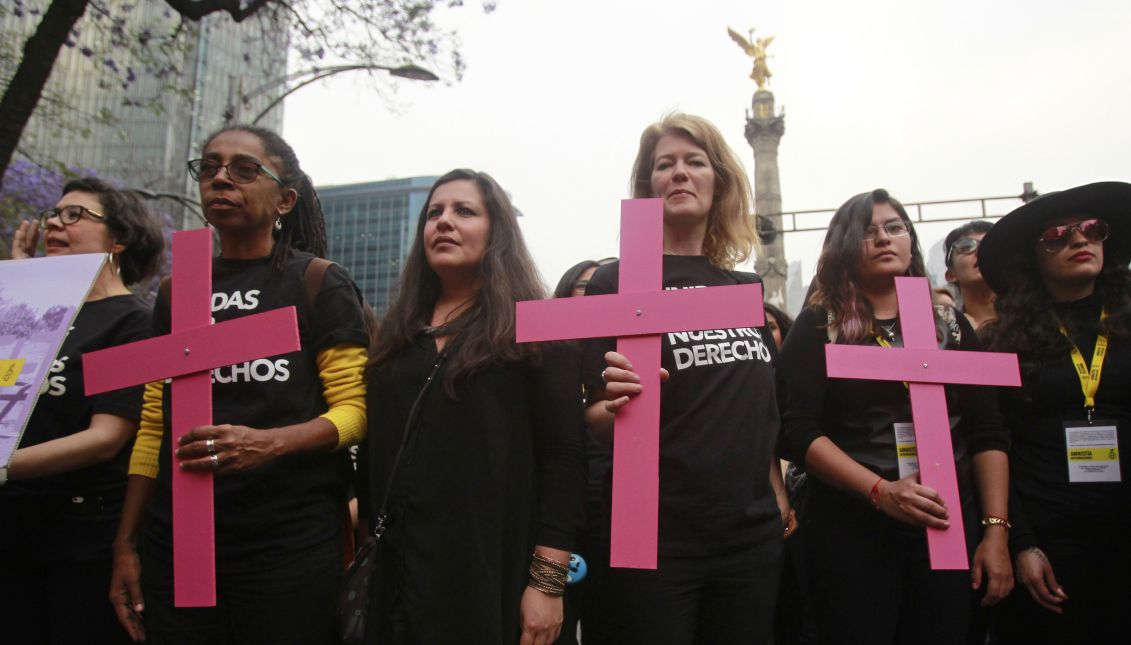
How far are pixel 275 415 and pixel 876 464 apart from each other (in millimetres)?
1867

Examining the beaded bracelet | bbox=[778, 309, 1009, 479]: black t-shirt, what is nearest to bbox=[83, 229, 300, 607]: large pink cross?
the beaded bracelet

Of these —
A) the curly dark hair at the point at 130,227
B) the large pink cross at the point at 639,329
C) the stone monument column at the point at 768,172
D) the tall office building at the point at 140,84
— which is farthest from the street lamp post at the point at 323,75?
the stone monument column at the point at 768,172

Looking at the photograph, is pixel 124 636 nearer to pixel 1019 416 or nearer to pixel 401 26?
pixel 1019 416

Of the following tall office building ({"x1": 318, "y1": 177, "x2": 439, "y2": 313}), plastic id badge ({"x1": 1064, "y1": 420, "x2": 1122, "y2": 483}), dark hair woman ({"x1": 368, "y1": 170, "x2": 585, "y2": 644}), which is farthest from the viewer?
tall office building ({"x1": 318, "y1": 177, "x2": 439, "y2": 313})

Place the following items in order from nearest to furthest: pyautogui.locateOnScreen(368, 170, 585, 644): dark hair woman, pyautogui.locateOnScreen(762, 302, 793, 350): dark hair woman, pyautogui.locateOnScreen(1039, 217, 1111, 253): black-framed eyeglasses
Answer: pyautogui.locateOnScreen(368, 170, 585, 644): dark hair woman < pyautogui.locateOnScreen(1039, 217, 1111, 253): black-framed eyeglasses < pyautogui.locateOnScreen(762, 302, 793, 350): dark hair woman

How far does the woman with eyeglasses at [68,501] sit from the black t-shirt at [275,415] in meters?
0.35

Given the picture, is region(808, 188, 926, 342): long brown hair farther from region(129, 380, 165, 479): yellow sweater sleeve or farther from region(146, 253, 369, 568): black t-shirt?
region(129, 380, 165, 479): yellow sweater sleeve

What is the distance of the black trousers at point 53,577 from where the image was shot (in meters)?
2.28

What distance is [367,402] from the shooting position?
2074 mm

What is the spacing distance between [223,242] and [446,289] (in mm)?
768

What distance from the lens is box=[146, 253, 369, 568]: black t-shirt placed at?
192 centimetres

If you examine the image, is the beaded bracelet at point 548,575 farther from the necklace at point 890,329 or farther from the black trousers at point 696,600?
the necklace at point 890,329

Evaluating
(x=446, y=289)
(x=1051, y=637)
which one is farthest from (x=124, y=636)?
(x=1051, y=637)

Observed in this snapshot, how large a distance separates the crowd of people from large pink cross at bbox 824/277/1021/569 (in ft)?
0.27
